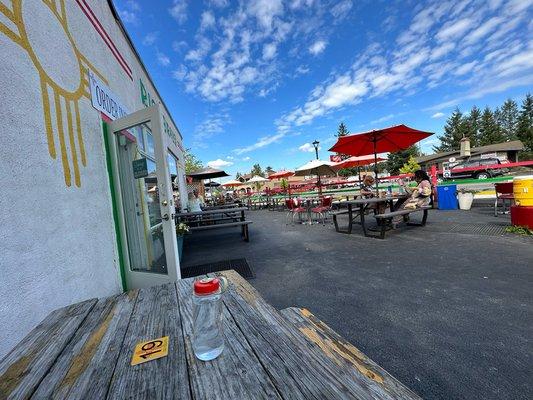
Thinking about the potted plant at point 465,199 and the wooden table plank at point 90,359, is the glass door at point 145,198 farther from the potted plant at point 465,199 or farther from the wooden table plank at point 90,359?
the potted plant at point 465,199

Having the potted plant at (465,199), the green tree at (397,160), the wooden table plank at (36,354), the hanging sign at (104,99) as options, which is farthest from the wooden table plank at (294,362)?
the green tree at (397,160)

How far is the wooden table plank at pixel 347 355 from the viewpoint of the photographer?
34.3 inches

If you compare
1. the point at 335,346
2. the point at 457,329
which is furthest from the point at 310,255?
the point at 335,346

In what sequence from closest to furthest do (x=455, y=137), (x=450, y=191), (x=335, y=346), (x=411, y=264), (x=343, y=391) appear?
(x=343, y=391) < (x=335, y=346) < (x=411, y=264) < (x=450, y=191) < (x=455, y=137)

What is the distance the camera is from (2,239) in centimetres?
143

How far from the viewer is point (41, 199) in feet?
5.94

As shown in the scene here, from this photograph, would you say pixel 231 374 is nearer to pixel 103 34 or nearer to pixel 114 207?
pixel 114 207

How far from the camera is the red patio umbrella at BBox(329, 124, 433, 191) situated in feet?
20.6

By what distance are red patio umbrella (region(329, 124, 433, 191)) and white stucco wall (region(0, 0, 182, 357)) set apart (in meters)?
→ 5.52

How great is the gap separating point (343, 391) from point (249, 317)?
1.82 ft

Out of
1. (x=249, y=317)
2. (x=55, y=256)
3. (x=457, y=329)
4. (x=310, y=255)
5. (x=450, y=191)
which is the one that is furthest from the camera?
(x=450, y=191)

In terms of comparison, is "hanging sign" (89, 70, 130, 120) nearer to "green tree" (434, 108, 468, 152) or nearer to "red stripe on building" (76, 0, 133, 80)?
"red stripe on building" (76, 0, 133, 80)

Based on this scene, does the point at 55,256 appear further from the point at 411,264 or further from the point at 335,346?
the point at 411,264

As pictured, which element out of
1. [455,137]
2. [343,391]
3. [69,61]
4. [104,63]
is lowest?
[343,391]
